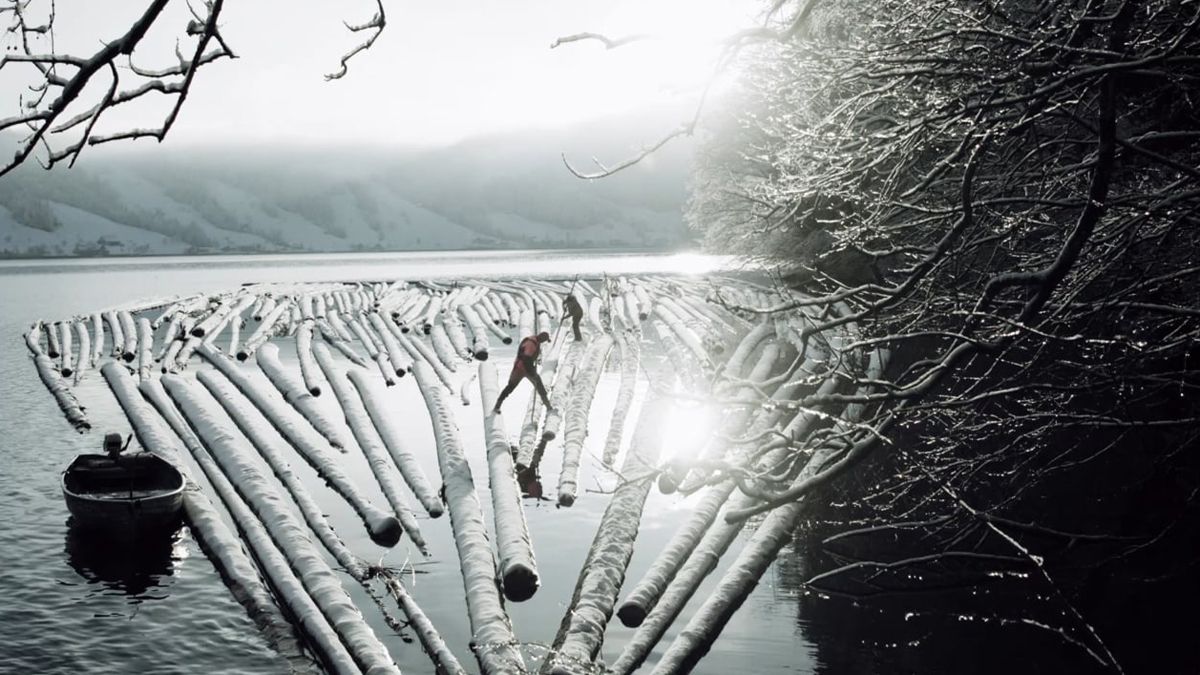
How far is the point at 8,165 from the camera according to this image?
3.03 meters

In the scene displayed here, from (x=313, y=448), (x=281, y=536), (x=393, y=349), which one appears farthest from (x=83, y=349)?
(x=281, y=536)

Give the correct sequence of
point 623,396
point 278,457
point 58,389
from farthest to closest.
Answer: point 58,389 → point 623,396 → point 278,457

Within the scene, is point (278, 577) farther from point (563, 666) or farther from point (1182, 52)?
point (1182, 52)

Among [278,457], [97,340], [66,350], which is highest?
[97,340]

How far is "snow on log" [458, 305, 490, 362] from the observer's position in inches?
1285

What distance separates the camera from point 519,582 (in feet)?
39.1

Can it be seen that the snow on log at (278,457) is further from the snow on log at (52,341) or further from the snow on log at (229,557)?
the snow on log at (52,341)

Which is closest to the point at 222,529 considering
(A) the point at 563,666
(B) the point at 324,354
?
(A) the point at 563,666

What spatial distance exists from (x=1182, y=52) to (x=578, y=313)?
849 inches

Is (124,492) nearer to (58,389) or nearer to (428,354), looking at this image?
(58,389)

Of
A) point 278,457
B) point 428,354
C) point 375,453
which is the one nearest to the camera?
point 278,457

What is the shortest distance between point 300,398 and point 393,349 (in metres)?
8.28

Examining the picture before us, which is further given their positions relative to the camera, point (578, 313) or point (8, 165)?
point (578, 313)

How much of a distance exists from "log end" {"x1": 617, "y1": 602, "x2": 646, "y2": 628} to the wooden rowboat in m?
8.69
